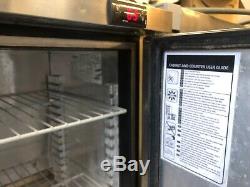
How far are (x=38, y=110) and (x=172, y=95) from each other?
30.3 inches


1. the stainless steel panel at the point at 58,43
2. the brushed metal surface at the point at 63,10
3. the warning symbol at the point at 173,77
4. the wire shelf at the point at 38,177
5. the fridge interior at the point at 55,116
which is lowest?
the wire shelf at the point at 38,177

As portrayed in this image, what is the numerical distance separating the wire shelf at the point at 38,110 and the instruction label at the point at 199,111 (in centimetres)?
36

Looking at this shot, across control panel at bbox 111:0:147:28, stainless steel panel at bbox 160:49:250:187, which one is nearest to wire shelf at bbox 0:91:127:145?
control panel at bbox 111:0:147:28

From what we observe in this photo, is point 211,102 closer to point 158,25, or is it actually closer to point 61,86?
point 158,25

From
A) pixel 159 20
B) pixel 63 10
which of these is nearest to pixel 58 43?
pixel 63 10

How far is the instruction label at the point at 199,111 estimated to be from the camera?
61 cm

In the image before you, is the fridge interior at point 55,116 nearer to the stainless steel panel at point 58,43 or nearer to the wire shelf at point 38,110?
the wire shelf at point 38,110

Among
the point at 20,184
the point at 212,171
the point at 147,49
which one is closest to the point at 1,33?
the point at 147,49

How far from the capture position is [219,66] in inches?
24.2

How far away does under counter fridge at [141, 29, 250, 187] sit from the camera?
589 mm

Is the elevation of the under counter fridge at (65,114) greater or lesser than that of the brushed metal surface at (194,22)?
lesser

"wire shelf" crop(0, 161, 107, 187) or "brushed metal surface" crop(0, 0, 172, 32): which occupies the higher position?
"brushed metal surface" crop(0, 0, 172, 32)

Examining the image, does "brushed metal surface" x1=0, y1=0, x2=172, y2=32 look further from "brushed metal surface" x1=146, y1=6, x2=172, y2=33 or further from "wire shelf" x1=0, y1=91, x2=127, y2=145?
"wire shelf" x1=0, y1=91, x2=127, y2=145

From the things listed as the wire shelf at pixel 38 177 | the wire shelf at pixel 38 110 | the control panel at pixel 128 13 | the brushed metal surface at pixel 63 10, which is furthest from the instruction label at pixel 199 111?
the wire shelf at pixel 38 177
